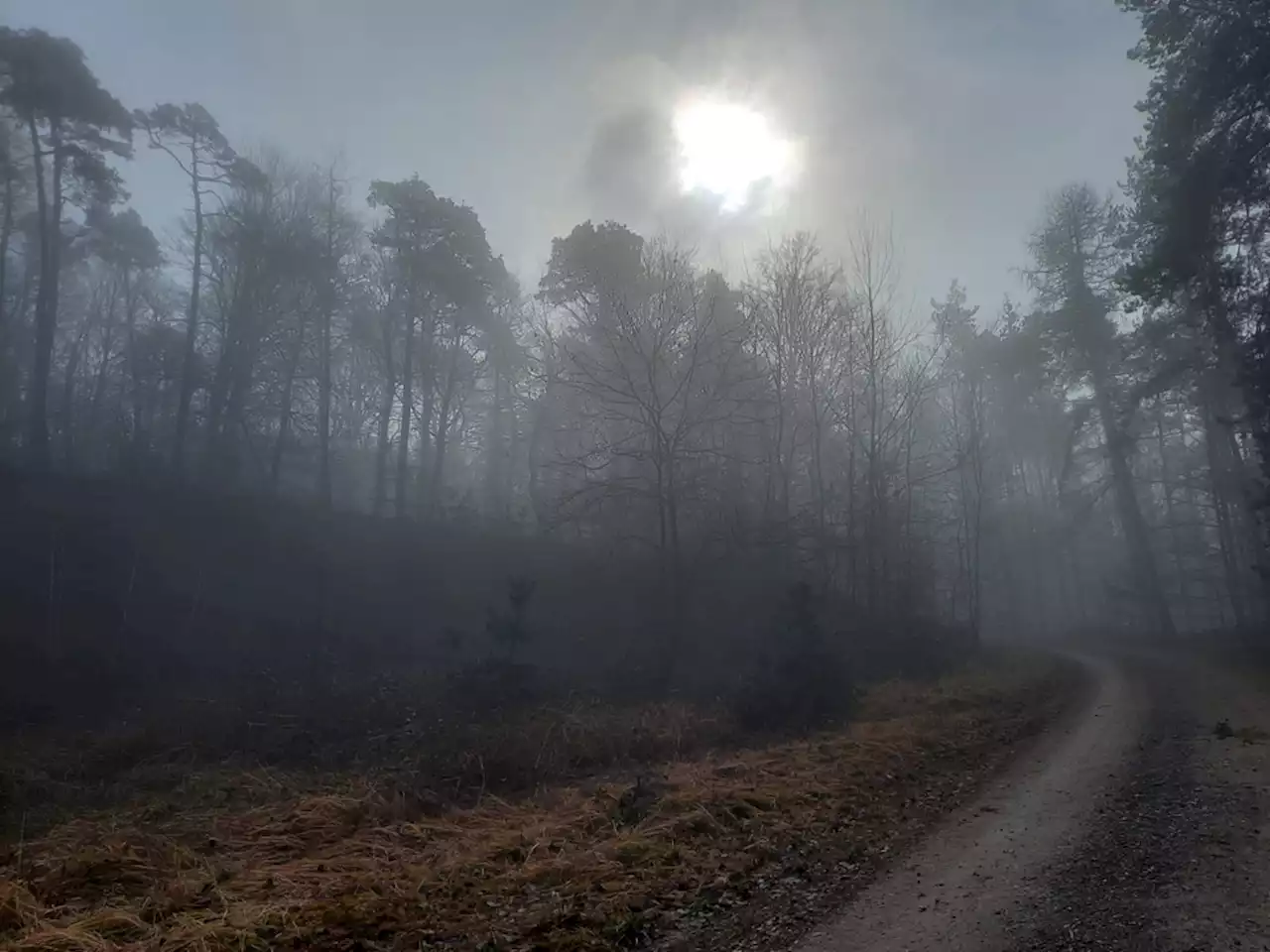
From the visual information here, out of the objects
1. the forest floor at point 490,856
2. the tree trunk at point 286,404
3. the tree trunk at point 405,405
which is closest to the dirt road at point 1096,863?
the forest floor at point 490,856

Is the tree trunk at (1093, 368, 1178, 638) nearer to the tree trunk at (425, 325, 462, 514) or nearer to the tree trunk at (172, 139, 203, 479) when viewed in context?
the tree trunk at (425, 325, 462, 514)

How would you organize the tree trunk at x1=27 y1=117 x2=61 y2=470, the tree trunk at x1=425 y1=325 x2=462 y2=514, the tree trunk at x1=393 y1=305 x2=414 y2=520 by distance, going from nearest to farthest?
the tree trunk at x1=27 y1=117 x2=61 y2=470 → the tree trunk at x1=393 y1=305 x2=414 y2=520 → the tree trunk at x1=425 y1=325 x2=462 y2=514

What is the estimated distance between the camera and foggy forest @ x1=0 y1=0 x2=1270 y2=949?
749 cm

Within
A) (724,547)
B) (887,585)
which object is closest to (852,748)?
(724,547)

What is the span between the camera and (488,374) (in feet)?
120

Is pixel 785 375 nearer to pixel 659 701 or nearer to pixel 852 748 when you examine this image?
pixel 659 701

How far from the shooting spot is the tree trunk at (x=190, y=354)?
24917 mm

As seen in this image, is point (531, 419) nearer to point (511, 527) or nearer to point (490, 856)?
point (511, 527)

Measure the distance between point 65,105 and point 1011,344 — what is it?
34908 millimetres

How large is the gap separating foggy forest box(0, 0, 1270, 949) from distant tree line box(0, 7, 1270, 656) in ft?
0.49

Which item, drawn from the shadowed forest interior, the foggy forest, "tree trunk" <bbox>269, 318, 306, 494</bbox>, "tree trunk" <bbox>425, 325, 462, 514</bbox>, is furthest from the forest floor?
"tree trunk" <bbox>425, 325, 462, 514</bbox>

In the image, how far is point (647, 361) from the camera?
19.0 meters

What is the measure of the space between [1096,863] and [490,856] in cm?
484

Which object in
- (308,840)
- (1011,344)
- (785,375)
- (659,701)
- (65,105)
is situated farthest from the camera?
(1011,344)
